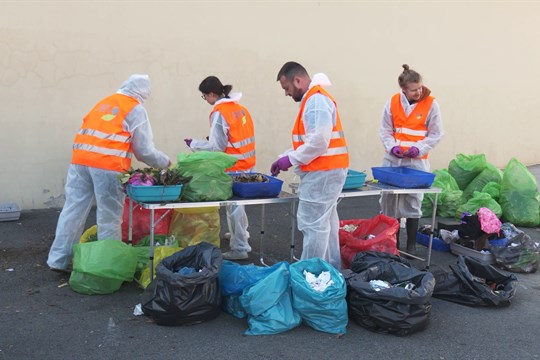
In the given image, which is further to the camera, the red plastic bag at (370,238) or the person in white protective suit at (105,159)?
the red plastic bag at (370,238)

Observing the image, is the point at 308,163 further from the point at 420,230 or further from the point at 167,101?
the point at 167,101

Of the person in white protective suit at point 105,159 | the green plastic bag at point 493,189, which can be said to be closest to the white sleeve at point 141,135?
the person in white protective suit at point 105,159

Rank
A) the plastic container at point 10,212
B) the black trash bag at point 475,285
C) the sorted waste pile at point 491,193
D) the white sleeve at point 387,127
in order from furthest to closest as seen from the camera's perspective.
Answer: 1. the sorted waste pile at point 491,193
2. the plastic container at point 10,212
3. the white sleeve at point 387,127
4. the black trash bag at point 475,285

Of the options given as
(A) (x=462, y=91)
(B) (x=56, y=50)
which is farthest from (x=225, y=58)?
(A) (x=462, y=91)

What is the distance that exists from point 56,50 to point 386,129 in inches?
155

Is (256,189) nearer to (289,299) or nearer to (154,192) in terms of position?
(154,192)

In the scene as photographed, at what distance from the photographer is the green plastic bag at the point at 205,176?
4219 mm

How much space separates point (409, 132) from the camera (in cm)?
536

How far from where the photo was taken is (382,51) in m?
8.74

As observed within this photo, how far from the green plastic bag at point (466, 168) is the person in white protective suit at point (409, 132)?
2655mm

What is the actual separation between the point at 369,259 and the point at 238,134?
5.85ft

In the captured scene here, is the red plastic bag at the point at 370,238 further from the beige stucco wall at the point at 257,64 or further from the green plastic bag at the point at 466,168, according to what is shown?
the green plastic bag at the point at 466,168

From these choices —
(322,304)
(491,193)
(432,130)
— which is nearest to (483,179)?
(491,193)

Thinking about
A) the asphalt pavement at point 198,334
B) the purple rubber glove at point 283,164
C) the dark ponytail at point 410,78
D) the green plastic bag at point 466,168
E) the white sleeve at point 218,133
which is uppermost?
the dark ponytail at point 410,78
